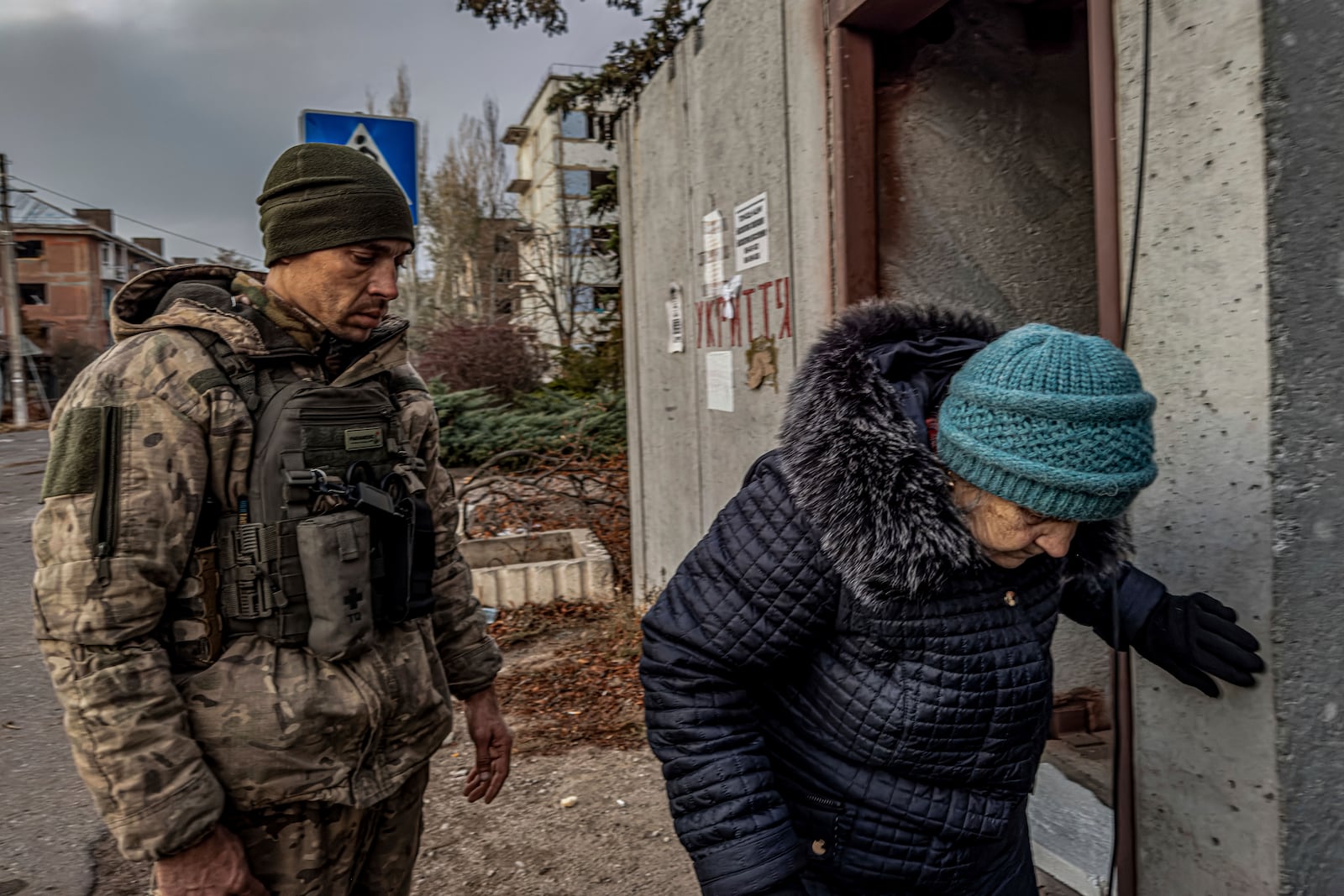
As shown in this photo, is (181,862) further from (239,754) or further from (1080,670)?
(1080,670)

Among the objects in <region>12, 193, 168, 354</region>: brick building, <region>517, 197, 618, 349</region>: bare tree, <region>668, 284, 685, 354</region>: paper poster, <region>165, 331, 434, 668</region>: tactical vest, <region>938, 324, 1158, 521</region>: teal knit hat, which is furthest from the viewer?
<region>12, 193, 168, 354</region>: brick building

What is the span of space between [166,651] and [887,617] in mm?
1283

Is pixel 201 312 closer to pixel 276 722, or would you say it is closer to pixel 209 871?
pixel 276 722

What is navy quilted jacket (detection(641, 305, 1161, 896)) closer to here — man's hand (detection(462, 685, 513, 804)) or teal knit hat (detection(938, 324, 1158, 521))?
teal knit hat (detection(938, 324, 1158, 521))

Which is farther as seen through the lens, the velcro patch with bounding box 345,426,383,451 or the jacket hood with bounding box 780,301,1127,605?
the velcro patch with bounding box 345,426,383,451

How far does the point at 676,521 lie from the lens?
5188 mm

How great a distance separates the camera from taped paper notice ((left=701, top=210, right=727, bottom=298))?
4324 mm

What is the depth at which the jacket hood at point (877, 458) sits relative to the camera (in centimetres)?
146

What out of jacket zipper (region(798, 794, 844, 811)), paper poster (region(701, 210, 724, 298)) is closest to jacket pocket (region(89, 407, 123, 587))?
jacket zipper (region(798, 794, 844, 811))

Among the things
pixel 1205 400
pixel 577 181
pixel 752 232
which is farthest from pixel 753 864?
pixel 577 181

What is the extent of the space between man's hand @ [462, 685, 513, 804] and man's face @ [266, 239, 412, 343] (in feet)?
3.23

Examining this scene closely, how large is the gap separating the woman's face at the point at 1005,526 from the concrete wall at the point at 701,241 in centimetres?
184

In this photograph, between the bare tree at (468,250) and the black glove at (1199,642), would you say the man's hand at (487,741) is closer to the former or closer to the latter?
the black glove at (1199,642)

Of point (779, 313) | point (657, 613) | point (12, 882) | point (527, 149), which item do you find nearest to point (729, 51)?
point (779, 313)
